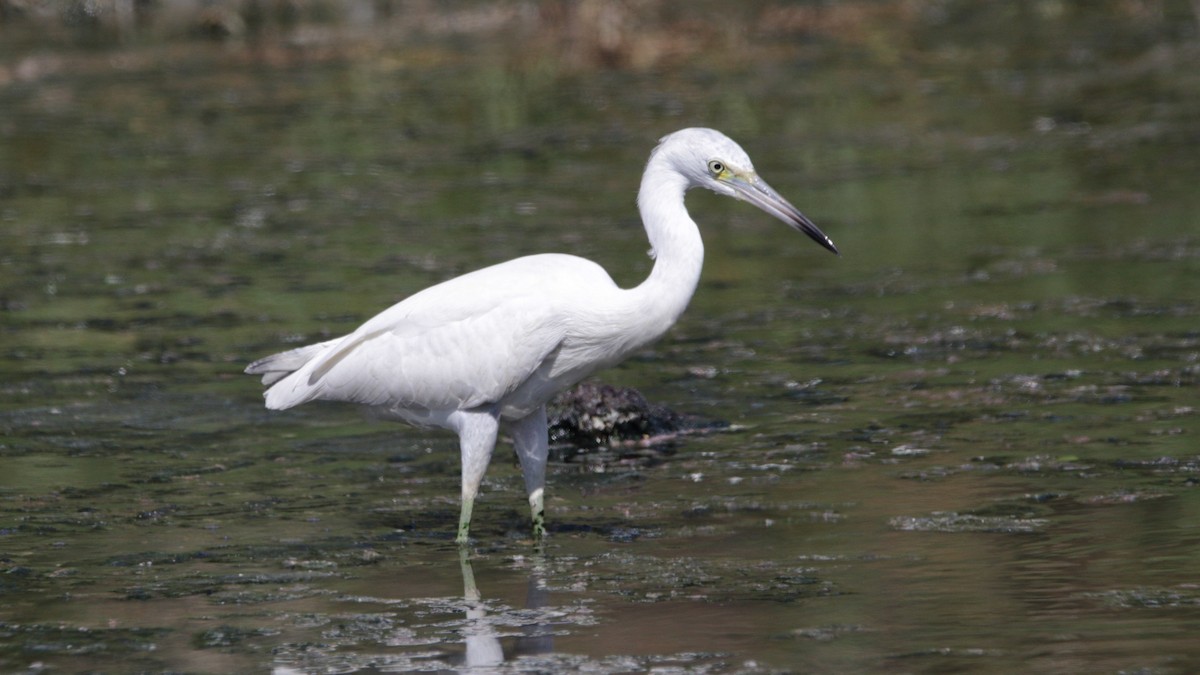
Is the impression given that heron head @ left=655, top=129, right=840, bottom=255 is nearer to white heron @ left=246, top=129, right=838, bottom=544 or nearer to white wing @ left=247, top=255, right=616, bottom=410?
white heron @ left=246, top=129, right=838, bottom=544

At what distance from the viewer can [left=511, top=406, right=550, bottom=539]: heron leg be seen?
24.0 feet

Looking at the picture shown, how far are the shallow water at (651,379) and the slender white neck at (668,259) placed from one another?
0.89 m

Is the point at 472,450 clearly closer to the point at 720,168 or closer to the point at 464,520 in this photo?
the point at 464,520

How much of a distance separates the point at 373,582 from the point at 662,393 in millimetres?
3372

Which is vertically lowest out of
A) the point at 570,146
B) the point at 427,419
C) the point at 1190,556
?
the point at 1190,556

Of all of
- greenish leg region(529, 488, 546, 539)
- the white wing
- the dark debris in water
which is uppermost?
the white wing

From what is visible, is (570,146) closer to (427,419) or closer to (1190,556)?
(427,419)

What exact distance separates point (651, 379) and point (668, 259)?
3.04 metres

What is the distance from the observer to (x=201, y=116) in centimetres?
1988

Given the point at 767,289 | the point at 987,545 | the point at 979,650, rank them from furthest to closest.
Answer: the point at 767,289
the point at 987,545
the point at 979,650

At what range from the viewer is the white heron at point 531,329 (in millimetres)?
7172

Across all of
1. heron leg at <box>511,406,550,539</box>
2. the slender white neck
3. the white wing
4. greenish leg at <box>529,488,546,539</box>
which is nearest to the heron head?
the slender white neck

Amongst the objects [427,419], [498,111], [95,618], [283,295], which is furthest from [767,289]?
[498,111]

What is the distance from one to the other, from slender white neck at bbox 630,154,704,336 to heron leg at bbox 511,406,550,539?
673 millimetres
